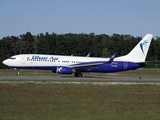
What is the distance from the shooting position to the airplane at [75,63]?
51.4 metres

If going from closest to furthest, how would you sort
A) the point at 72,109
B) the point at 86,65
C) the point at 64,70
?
the point at 72,109
the point at 64,70
the point at 86,65

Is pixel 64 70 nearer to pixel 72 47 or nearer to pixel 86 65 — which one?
pixel 86 65

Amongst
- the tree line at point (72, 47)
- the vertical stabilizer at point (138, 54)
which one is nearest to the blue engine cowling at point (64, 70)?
the vertical stabilizer at point (138, 54)

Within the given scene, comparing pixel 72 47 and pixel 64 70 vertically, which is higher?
pixel 72 47

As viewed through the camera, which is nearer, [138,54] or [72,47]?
[138,54]

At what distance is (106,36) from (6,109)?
463ft

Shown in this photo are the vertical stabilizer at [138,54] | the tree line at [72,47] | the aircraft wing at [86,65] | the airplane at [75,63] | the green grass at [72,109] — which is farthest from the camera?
the tree line at [72,47]

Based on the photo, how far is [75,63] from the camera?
52.8 m

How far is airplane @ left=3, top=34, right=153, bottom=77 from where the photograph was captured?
51438 millimetres

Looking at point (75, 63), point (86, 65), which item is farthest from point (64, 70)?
point (86, 65)

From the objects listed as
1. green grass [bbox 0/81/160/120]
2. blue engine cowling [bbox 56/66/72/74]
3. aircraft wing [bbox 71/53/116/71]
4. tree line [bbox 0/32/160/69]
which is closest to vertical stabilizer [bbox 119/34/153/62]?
aircraft wing [bbox 71/53/116/71]

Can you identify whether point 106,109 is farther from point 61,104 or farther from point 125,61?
point 125,61

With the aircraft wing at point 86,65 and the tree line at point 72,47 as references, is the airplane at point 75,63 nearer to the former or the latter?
the aircraft wing at point 86,65

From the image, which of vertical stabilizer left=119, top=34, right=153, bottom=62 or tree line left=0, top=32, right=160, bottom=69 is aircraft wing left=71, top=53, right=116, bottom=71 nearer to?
vertical stabilizer left=119, top=34, right=153, bottom=62
